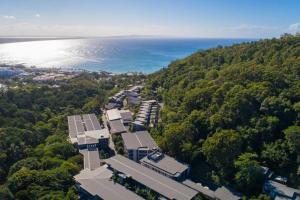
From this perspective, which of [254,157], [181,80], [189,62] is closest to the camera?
[254,157]

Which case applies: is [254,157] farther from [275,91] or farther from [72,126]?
[72,126]

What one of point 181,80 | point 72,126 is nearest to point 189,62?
point 181,80

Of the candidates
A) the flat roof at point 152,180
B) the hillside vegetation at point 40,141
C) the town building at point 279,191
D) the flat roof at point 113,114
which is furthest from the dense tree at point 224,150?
the flat roof at point 113,114

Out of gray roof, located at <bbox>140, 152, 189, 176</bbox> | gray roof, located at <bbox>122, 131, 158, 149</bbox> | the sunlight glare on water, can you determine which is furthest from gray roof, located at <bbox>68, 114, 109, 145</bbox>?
the sunlight glare on water

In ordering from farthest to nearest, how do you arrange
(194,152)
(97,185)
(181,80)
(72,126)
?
1. (181,80)
2. (72,126)
3. (194,152)
4. (97,185)

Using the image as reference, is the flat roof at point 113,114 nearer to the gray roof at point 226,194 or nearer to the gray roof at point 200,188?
the gray roof at point 200,188

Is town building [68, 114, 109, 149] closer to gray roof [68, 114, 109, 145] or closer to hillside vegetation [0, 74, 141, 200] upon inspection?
gray roof [68, 114, 109, 145]

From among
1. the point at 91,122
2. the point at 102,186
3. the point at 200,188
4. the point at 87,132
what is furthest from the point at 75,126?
the point at 200,188

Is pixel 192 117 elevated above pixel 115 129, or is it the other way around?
pixel 192 117
